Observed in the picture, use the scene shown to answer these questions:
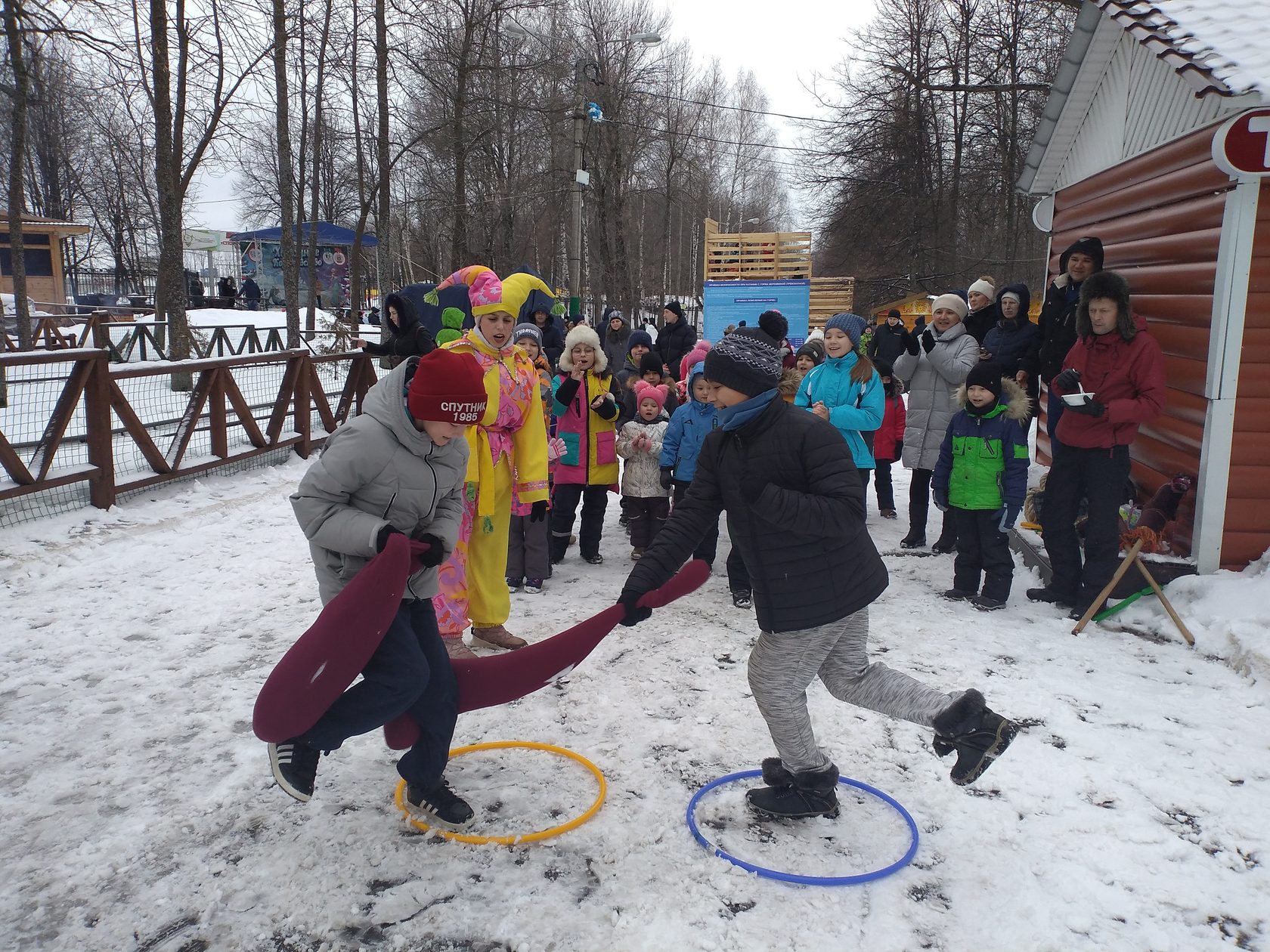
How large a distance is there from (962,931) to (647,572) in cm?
144

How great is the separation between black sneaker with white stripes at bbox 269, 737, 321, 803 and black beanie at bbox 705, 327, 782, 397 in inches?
70.9

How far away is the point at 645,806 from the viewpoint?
3.28 m

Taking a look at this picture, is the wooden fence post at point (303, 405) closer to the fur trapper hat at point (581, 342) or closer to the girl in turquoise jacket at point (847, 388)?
the fur trapper hat at point (581, 342)

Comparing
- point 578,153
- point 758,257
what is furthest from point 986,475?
point 758,257

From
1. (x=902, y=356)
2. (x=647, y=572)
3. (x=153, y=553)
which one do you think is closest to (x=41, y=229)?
(x=153, y=553)

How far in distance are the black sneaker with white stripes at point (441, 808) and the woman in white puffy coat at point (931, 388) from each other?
4458 mm

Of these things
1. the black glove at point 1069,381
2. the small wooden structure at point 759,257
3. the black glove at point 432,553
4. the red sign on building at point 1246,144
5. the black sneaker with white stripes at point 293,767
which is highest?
the small wooden structure at point 759,257

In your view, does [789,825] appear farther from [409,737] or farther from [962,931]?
[409,737]

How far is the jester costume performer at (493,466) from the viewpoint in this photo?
4.47 metres

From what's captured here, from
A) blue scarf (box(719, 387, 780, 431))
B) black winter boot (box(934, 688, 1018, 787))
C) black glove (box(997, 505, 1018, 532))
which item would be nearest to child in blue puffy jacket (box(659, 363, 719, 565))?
black glove (box(997, 505, 1018, 532))

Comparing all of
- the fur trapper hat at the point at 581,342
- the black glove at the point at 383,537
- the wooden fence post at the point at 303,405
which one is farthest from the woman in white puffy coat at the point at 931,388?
the wooden fence post at the point at 303,405

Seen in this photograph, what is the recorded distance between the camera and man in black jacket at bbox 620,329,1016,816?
2.90m

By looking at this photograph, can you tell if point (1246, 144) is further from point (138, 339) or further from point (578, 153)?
point (138, 339)

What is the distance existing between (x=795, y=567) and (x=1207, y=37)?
192 inches
